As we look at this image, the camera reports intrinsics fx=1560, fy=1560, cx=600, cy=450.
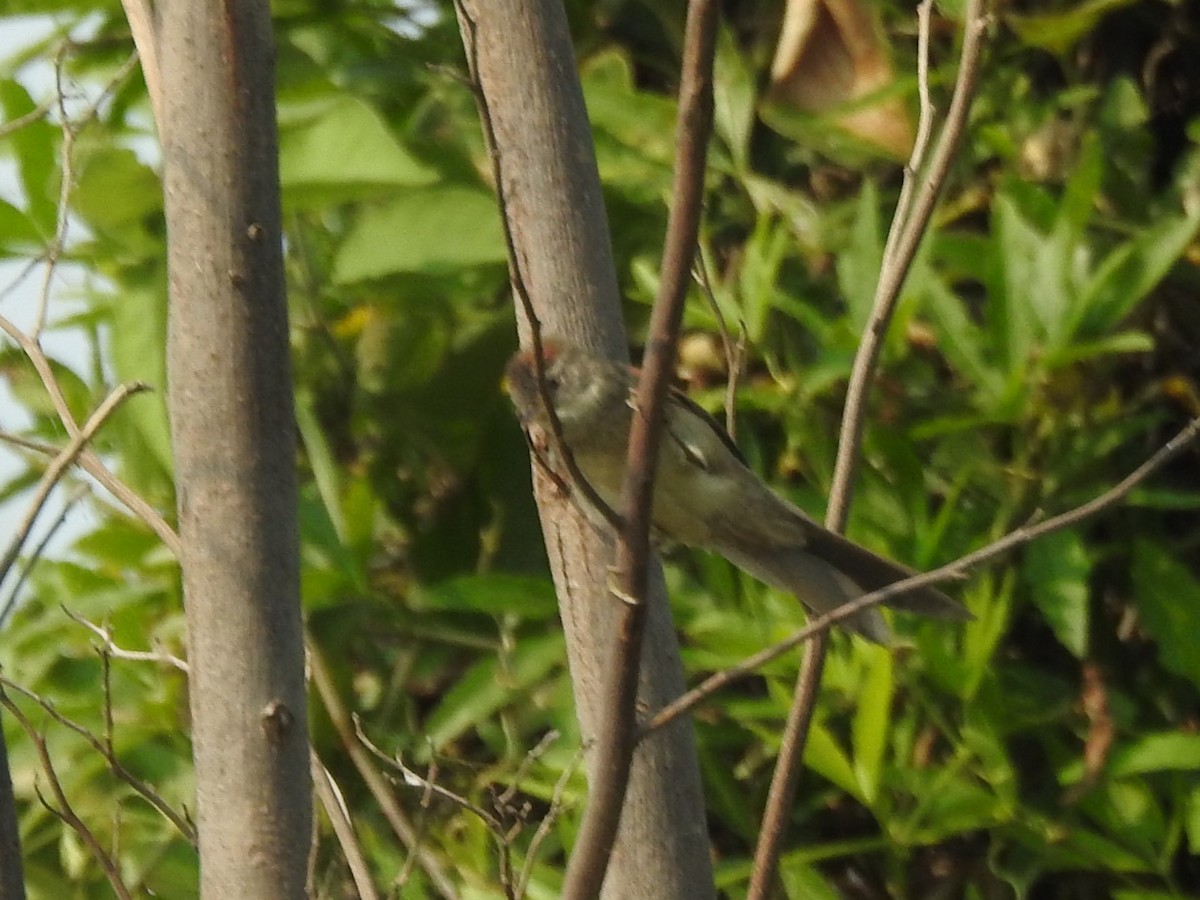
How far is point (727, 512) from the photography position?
1.53m

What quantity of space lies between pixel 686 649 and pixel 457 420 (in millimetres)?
434

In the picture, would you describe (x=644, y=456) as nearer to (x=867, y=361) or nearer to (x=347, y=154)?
(x=867, y=361)

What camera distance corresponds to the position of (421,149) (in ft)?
6.10

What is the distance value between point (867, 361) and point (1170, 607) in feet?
1.89

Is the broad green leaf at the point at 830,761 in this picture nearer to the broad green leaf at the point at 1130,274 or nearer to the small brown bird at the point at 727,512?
the small brown bird at the point at 727,512

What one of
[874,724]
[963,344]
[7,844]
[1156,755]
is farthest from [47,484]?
[1156,755]

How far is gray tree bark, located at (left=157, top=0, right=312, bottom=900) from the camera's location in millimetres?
1119

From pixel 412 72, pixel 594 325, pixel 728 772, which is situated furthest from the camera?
pixel 412 72

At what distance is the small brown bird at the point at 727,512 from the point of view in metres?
1.46

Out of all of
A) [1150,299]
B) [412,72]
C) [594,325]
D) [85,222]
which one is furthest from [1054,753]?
[85,222]

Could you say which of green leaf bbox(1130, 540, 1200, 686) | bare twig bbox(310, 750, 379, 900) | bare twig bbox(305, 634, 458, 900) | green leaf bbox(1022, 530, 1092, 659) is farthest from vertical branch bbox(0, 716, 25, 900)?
green leaf bbox(1130, 540, 1200, 686)

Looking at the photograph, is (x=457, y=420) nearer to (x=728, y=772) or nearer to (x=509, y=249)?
(x=728, y=772)

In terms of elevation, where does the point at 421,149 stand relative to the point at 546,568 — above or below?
above

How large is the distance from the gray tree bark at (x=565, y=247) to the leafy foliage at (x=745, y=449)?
12.1 inches
